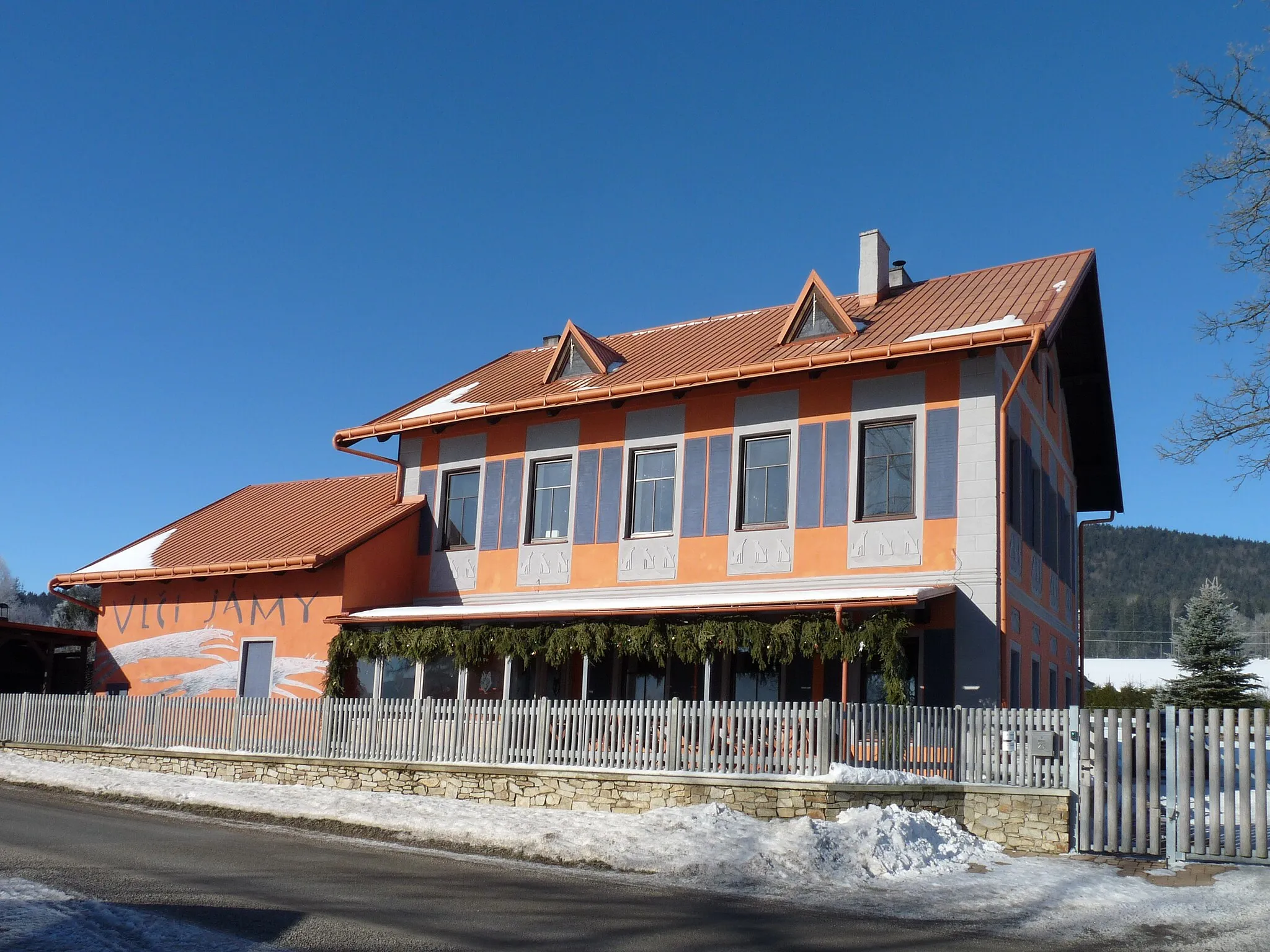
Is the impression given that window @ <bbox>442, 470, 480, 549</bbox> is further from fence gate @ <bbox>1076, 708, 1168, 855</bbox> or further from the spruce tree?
the spruce tree

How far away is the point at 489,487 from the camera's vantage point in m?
22.5

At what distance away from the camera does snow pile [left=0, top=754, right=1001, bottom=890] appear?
12.3m

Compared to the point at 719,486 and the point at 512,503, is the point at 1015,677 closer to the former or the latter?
the point at 719,486

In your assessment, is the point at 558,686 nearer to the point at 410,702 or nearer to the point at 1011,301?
the point at 410,702

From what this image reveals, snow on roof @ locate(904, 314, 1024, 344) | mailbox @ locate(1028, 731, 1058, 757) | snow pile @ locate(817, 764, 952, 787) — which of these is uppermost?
snow on roof @ locate(904, 314, 1024, 344)

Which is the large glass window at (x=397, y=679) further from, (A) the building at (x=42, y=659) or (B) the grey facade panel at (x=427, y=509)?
(A) the building at (x=42, y=659)

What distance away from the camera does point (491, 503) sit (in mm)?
22453

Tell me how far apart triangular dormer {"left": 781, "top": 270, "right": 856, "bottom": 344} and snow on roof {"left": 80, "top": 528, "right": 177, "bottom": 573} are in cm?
1373

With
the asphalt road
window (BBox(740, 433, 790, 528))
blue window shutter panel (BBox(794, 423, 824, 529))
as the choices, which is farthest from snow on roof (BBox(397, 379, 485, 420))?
the asphalt road

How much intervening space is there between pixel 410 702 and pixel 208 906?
30.4 feet

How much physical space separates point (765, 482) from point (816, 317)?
3.13m

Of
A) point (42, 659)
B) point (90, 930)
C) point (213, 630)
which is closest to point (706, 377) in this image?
point (213, 630)

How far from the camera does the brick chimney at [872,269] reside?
71.3 feet

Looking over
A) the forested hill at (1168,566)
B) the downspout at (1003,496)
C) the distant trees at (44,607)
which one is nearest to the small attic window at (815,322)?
the downspout at (1003,496)
